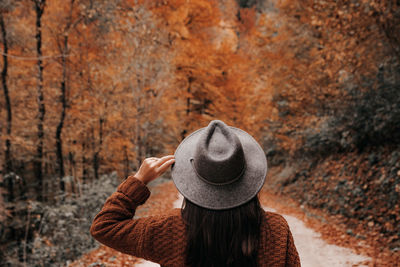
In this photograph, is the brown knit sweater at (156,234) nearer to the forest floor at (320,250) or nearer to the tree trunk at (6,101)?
the forest floor at (320,250)

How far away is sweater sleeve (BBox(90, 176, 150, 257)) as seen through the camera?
1175 mm

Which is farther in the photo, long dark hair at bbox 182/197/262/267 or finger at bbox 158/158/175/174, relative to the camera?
finger at bbox 158/158/175/174

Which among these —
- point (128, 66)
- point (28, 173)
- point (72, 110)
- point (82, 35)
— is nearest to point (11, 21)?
point (82, 35)

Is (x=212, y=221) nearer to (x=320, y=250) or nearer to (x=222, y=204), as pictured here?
(x=222, y=204)

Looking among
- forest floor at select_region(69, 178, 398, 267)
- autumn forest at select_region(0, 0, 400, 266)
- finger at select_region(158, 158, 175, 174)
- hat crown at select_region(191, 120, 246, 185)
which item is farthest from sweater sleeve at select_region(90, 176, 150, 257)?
autumn forest at select_region(0, 0, 400, 266)

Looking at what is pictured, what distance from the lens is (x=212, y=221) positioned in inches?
45.5

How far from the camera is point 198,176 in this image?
1203 millimetres

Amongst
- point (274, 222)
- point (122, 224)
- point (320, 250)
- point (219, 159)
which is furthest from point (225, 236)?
point (320, 250)

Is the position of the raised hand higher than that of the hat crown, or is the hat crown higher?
the hat crown

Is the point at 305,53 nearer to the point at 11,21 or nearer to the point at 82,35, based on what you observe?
the point at 82,35

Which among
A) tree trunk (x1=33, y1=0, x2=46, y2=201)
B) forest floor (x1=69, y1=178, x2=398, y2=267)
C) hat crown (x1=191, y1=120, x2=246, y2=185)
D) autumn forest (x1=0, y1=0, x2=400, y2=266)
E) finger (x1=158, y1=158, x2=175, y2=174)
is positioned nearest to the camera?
hat crown (x1=191, y1=120, x2=246, y2=185)

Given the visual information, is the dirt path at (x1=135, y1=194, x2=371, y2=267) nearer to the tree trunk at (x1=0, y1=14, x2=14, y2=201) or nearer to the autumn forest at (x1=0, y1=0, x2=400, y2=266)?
the autumn forest at (x1=0, y1=0, x2=400, y2=266)

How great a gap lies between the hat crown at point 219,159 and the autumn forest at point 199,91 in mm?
5630

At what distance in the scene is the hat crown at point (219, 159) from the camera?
44.6 inches
